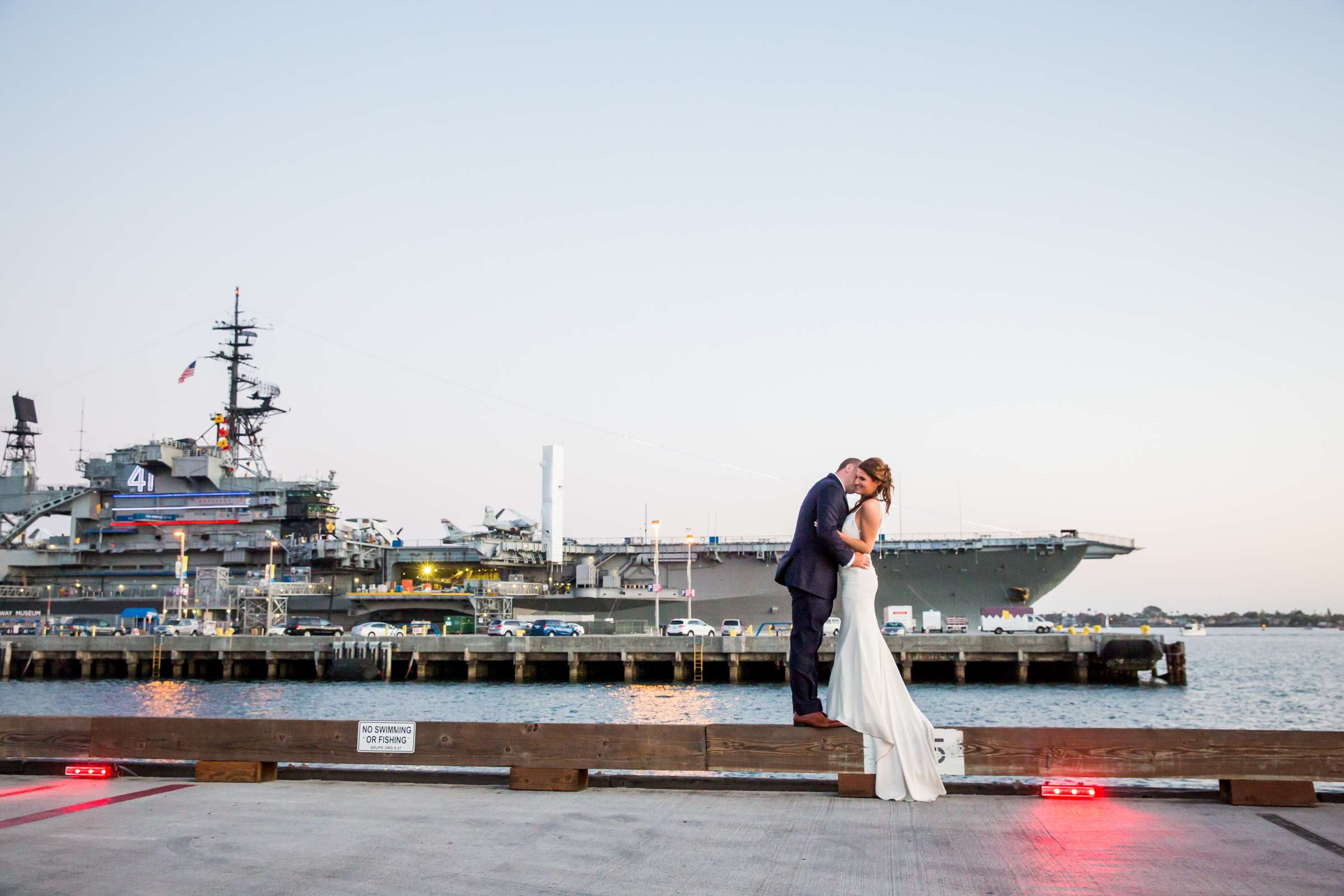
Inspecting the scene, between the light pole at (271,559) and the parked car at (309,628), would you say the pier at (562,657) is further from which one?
the light pole at (271,559)

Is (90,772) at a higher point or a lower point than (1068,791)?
lower

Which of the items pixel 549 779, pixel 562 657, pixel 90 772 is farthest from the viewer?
pixel 562 657

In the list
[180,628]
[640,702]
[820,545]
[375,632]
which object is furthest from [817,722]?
[180,628]

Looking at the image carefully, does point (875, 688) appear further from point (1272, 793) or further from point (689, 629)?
point (689, 629)

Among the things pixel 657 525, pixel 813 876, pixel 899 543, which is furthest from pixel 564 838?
pixel 899 543

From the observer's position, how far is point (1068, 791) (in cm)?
752

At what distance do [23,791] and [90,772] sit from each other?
2.22ft

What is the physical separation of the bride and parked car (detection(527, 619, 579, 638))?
3902cm

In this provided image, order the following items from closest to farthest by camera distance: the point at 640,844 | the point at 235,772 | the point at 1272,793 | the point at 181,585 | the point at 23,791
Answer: the point at 640,844 < the point at 1272,793 < the point at 23,791 < the point at 235,772 < the point at 181,585

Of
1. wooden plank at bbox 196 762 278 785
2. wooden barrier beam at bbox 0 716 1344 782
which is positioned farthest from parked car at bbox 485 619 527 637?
wooden plank at bbox 196 762 278 785

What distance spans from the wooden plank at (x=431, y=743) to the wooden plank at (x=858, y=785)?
1.05 m

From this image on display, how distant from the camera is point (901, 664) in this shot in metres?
39.6

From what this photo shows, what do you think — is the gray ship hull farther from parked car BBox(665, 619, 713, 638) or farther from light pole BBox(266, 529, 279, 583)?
light pole BBox(266, 529, 279, 583)

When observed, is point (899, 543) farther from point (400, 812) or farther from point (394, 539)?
point (400, 812)
